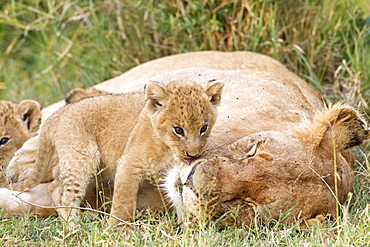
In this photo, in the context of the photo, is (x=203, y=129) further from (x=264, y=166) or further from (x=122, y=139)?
(x=122, y=139)

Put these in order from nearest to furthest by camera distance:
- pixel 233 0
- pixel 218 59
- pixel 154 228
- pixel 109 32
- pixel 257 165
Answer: pixel 257 165 → pixel 154 228 → pixel 218 59 → pixel 233 0 → pixel 109 32

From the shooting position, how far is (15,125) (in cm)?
458

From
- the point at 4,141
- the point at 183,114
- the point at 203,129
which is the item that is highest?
the point at 183,114

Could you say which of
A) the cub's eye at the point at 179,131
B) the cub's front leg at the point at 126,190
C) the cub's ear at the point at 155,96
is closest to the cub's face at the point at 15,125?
the cub's front leg at the point at 126,190

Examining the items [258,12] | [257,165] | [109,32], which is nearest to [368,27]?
[258,12]

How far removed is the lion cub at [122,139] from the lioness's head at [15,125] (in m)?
0.50

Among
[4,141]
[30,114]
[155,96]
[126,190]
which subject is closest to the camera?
[155,96]

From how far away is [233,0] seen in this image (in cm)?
574

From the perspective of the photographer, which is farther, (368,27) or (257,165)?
(368,27)

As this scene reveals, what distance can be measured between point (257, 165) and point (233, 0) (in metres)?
3.04

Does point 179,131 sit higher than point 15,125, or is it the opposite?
point 179,131

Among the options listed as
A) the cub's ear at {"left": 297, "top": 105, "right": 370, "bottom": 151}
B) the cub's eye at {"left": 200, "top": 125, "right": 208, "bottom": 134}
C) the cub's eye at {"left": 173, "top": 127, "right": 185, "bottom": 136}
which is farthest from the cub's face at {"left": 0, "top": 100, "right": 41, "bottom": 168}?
the cub's ear at {"left": 297, "top": 105, "right": 370, "bottom": 151}

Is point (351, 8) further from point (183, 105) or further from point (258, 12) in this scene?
point (183, 105)

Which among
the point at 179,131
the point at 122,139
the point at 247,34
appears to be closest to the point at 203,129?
the point at 179,131
